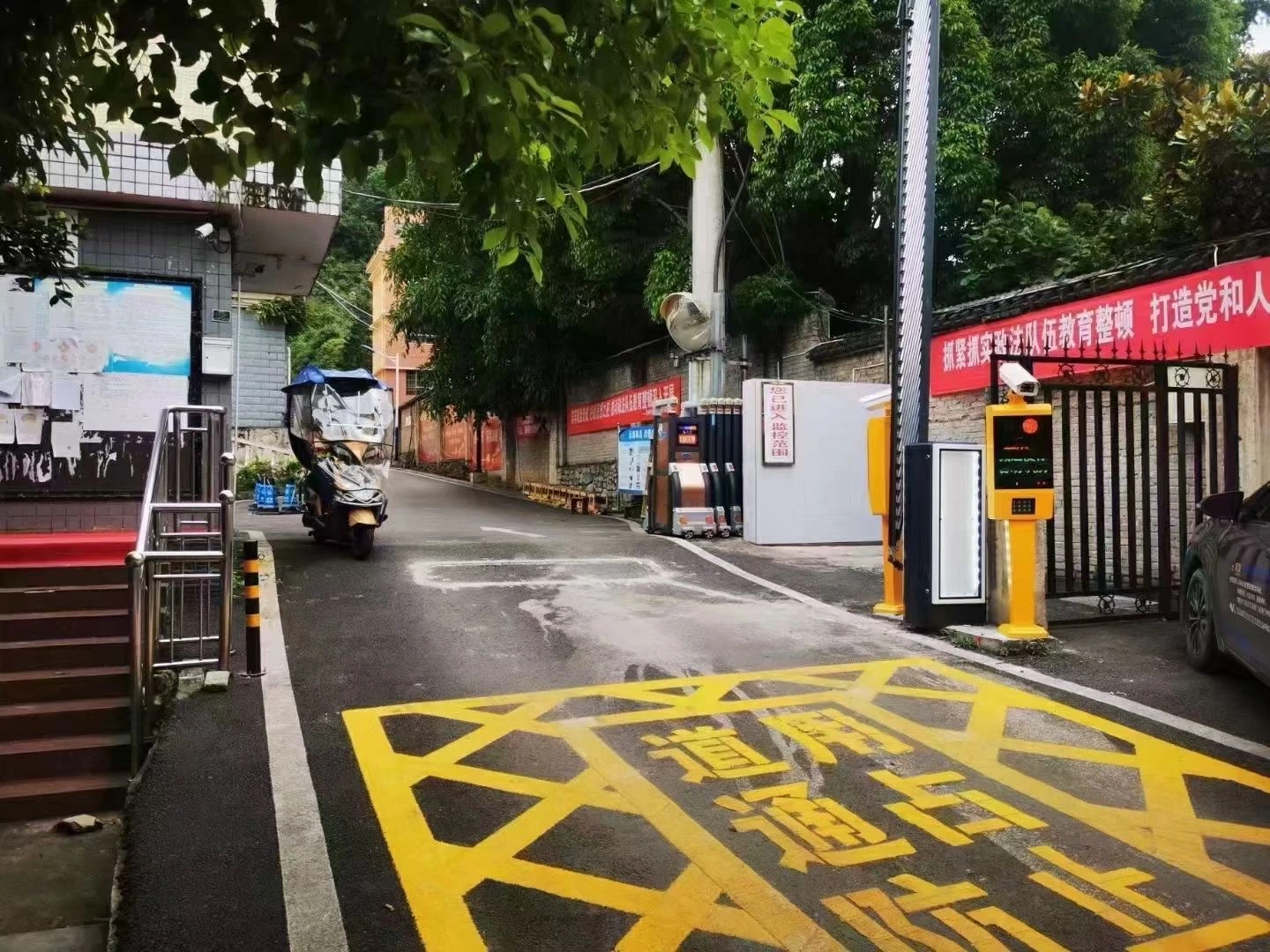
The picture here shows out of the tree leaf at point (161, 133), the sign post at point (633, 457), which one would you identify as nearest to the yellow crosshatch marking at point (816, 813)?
the tree leaf at point (161, 133)

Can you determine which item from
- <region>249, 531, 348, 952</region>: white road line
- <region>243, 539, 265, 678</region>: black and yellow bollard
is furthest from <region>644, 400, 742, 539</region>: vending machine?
<region>243, 539, 265, 678</region>: black and yellow bollard

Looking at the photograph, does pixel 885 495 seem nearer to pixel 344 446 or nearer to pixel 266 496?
pixel 344 446

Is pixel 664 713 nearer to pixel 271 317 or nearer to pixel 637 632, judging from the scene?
pixel 637 632

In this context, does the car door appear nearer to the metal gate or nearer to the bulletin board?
the metal gate

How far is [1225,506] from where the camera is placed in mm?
5785

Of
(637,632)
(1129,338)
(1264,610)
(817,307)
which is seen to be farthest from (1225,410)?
(817,307)

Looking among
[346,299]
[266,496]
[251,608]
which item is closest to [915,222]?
[251,608]

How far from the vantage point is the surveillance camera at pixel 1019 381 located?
7027 mm

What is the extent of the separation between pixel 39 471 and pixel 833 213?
1223 centimetres

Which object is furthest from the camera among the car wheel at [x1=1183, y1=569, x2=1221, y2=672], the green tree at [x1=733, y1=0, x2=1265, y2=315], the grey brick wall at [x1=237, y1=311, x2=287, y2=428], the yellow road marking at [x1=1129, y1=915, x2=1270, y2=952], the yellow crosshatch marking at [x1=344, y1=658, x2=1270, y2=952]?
the grey brick wall at [x1=237, y1=311, x2=287, y2=428]

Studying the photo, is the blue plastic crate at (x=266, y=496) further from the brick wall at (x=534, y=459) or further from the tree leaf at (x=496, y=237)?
the tree leaf at (x=496, y=237)

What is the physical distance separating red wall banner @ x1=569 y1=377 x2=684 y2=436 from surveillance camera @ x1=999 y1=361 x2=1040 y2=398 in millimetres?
10431

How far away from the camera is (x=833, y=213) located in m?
16.1

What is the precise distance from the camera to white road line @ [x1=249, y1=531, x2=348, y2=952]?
327 cm
